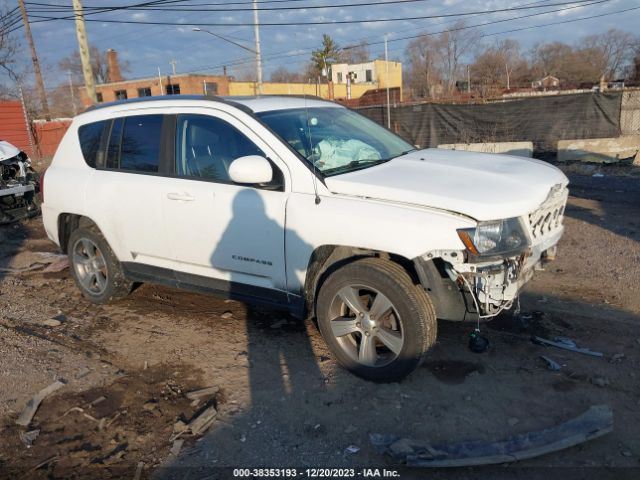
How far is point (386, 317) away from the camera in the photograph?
11.8 ft

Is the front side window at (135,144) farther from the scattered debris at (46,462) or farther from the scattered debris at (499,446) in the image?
the scattered debris at (499,446)

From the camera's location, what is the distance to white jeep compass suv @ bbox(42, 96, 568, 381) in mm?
3268

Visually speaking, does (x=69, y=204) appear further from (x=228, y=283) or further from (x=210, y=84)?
(x=210, y=84)

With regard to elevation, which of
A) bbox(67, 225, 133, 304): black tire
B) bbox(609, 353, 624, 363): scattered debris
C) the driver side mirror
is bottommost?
bbox(609, 353, 624, 363): scattered debris

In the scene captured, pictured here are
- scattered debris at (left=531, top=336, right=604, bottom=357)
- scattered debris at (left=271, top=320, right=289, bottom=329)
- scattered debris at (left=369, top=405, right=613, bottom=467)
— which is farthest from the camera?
scattered debris at (left=271, top=320, right=289, bottom=329)

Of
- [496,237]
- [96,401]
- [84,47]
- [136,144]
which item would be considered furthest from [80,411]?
[84,47]

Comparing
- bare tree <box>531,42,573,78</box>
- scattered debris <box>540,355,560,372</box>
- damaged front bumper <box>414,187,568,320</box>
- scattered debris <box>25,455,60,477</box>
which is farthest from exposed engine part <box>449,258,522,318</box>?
bare tree <box>531,42,573,78</box>

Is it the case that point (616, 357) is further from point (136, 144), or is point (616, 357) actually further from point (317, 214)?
point (136, 144)

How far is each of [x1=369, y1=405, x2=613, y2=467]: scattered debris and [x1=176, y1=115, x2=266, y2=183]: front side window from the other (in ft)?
7.36

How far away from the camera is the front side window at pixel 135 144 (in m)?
4.56

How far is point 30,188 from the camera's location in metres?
9.51

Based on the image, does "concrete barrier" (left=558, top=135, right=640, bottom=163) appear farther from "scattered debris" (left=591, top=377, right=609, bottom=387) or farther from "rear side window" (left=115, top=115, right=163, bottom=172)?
"rear side window" (left=115, top=115, right=163, bottom=172)

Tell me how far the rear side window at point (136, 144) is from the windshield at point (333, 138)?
3.60 feet

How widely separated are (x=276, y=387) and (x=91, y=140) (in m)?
3.16
